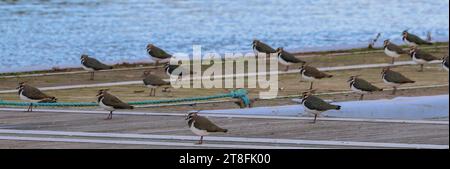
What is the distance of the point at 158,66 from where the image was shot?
23.1 meters

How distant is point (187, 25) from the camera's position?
123 ft

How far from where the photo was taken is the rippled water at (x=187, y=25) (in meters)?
30.6

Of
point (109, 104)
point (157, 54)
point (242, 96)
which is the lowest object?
point (157, 54)

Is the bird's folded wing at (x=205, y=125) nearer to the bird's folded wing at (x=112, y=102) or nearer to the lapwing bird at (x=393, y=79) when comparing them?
the bird's folded wing at (x=112, y=102)

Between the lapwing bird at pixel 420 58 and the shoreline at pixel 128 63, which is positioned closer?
the lapwing bird at pixel 420 58

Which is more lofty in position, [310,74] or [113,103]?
[113,103]

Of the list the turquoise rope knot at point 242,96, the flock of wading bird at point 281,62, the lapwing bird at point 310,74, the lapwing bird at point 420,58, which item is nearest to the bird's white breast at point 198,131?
the flock of wading bird at point 281,62

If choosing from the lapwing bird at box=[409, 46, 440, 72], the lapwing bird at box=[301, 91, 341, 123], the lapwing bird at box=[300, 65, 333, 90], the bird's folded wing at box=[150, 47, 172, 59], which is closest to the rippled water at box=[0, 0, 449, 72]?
the bird's folded wing at box=[150, 47, 172, 59]

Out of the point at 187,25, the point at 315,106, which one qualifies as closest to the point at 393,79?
the point at 315,106

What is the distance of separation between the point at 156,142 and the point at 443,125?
3642 mm

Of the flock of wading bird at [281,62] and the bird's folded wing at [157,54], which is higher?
the flock of wading bird at [281,62]

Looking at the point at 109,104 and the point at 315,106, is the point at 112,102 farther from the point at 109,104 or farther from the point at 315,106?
the point at 315,106
